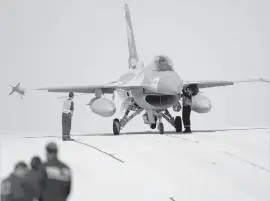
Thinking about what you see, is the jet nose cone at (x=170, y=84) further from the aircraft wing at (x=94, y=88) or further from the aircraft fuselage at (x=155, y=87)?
the aircraft wing at (x=94, y=88)

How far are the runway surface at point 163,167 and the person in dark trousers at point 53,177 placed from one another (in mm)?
4246

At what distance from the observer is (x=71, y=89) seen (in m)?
25.8

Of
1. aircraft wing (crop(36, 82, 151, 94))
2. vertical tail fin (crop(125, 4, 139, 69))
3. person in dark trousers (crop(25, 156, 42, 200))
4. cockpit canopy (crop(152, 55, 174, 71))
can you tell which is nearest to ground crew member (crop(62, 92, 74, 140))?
aircraft wing (crop(36, 82, 151, 94))

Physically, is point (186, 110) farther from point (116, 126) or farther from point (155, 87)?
point (116, 126)

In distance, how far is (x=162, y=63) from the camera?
70.4 feet

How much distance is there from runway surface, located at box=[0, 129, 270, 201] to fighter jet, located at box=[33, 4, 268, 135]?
10.2ft

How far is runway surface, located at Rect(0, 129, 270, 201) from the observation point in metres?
12.6

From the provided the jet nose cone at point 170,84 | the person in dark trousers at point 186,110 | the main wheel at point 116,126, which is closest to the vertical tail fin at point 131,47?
the main wheel at point 116,126

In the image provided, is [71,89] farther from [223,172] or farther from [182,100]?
[223,172]

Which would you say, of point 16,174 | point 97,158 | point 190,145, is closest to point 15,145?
point 97,158

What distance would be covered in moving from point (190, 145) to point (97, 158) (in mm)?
3787

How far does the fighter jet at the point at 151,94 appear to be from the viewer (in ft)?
68.8

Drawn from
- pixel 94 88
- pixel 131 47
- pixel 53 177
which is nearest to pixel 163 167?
pixel 53 177

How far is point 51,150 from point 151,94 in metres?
14.6
